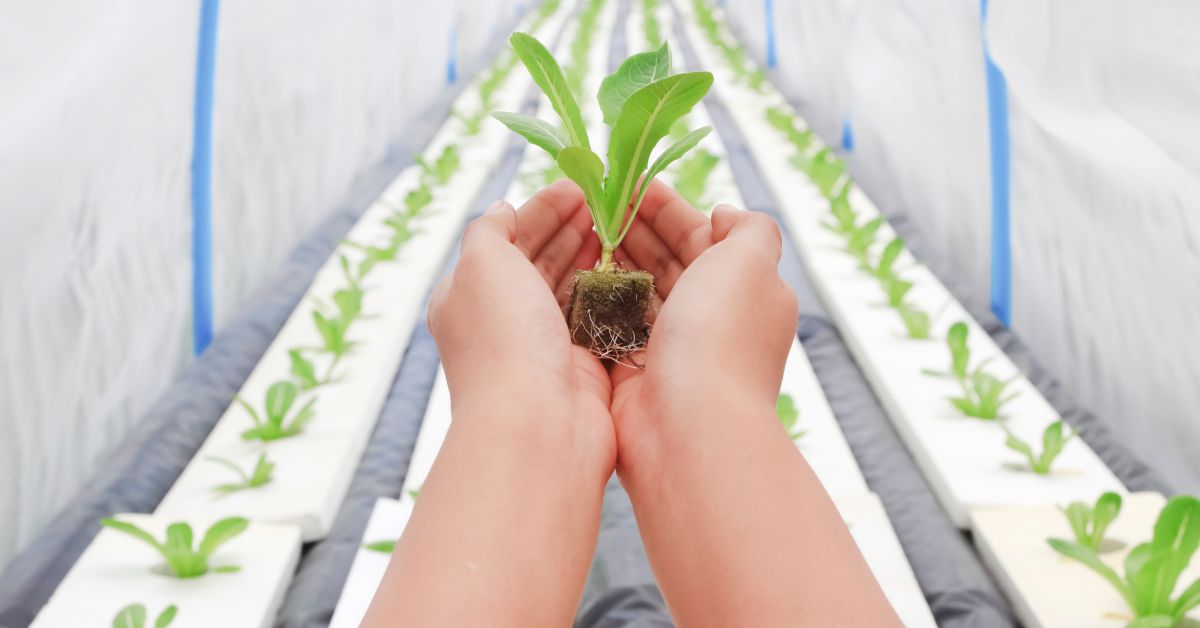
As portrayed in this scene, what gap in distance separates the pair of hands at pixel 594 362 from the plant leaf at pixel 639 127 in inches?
5.0

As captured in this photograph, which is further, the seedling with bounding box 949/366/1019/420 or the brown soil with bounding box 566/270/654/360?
the seedling with bounding box 949/366/1019/420

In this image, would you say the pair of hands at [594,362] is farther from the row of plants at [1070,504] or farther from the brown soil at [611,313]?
the row of plants at [1070,504]

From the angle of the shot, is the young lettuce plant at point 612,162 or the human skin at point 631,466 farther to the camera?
the young lettuce plant at point 612,162

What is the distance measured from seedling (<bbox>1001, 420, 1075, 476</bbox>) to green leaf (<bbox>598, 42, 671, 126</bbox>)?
66 cm

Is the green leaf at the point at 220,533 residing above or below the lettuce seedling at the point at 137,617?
above

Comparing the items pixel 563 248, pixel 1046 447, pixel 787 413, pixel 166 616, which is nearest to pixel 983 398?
pixel 1046 447

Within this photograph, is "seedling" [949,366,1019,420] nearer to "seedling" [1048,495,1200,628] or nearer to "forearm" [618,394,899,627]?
"seedling" [1048,495,1200,628]

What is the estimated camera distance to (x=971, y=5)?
79.5 inches

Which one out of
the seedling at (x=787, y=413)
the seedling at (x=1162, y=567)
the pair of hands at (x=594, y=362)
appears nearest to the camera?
the pair of hands at (x=594, y=362)

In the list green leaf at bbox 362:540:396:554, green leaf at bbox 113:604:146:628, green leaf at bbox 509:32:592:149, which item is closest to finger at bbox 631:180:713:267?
green leaf at bbox 509:32:592:149

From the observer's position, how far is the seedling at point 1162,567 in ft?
3.03

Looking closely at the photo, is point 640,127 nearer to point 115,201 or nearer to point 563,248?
point 563,248

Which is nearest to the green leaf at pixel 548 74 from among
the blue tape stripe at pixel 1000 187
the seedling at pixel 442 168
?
the blue tape stripe at pixel 1000 187

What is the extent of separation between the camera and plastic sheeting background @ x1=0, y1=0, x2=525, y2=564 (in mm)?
1192
